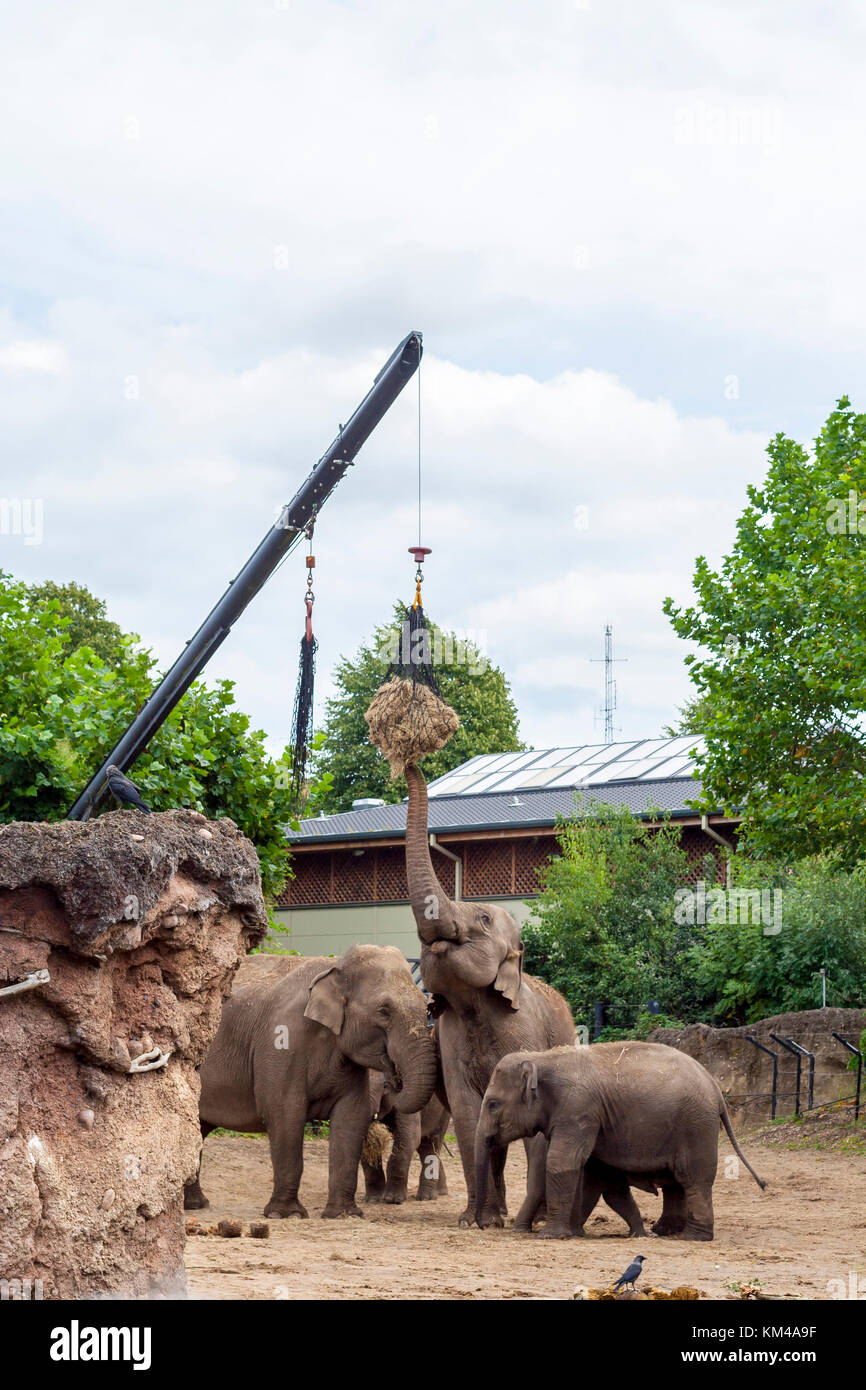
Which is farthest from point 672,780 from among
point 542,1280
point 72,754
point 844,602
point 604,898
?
point 542,1280

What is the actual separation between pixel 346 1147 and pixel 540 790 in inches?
942

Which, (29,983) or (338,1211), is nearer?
(29,983)

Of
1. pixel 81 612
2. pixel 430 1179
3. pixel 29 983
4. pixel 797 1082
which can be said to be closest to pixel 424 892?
pixel 430 1179

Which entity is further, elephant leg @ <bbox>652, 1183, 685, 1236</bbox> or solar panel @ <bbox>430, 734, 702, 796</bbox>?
solar panel @ <bbox>430, 734, 702, 796</bbox>

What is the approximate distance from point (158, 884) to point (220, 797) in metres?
12.9

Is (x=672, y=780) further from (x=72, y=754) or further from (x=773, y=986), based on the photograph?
(x=72, y=754)

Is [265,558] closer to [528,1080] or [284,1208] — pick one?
[528,1080]

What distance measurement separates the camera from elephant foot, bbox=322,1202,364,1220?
14.1 metres

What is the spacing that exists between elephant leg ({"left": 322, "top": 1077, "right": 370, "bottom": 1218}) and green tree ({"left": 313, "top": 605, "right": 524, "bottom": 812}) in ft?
125

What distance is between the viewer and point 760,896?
26812mm

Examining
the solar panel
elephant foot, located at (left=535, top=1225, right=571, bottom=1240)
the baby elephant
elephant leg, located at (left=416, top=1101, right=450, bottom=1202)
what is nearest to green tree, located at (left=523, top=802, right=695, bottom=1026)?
the solar panel

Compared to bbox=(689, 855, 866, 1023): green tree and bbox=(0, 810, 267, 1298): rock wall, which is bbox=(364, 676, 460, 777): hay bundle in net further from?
bbox=(689, 855, 866, 1023): green tree

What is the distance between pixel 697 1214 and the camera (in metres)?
13.1

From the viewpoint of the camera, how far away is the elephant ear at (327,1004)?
47.8ft
